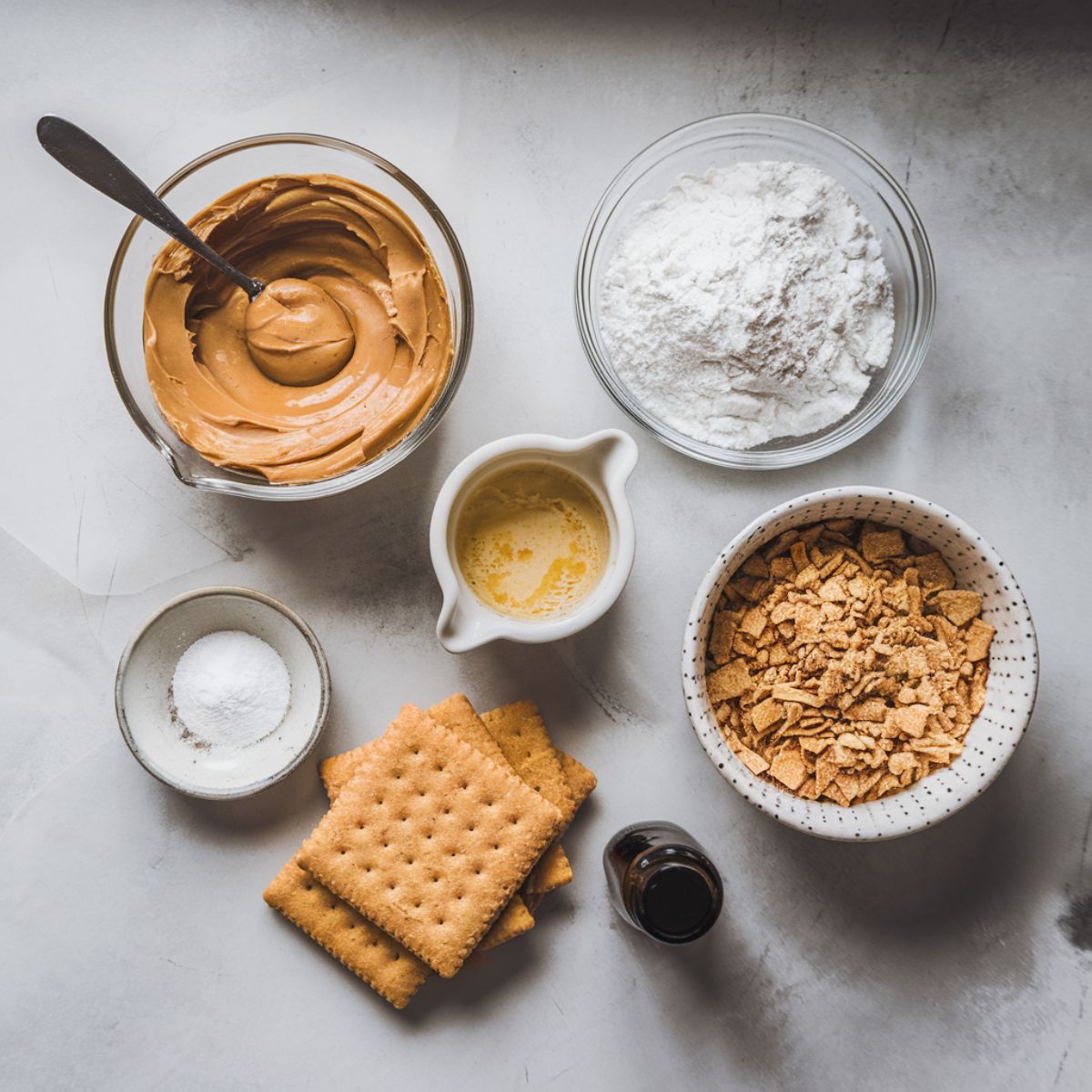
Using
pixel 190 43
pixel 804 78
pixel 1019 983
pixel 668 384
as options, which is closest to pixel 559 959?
pixel 1019 983

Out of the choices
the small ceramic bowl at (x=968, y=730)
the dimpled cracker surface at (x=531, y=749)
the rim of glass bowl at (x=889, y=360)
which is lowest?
the dimpled cracker surface at (x=531, y=749)

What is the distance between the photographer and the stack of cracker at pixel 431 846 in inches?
59.8

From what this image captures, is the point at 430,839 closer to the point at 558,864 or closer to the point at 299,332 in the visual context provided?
the point at 558,864

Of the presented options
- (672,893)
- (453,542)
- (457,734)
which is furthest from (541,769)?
(453,542)

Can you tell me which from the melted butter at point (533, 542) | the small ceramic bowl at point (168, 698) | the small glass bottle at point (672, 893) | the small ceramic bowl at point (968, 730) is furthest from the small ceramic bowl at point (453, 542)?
the small glass bottle at point (672, 893)

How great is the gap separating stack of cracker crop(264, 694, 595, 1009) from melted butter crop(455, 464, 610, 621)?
0.22 meters

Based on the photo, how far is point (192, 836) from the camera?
5.35ft

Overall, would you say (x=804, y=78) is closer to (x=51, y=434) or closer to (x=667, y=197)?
(x=667, y=197)

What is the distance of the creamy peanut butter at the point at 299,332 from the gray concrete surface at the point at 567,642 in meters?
0.18

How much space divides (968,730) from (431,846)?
0.96 m

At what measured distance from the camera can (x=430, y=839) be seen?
1.56 m

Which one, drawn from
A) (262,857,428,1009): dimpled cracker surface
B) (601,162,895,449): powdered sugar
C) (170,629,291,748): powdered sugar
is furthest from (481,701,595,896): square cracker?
(601,162,895,449): powdered sugar

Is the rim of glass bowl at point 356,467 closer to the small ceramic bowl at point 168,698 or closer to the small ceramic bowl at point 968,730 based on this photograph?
the small ceramic bowl at point 168,698

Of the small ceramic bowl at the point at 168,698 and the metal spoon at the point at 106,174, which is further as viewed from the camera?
the small ceramic bowl at the point at 168,698
